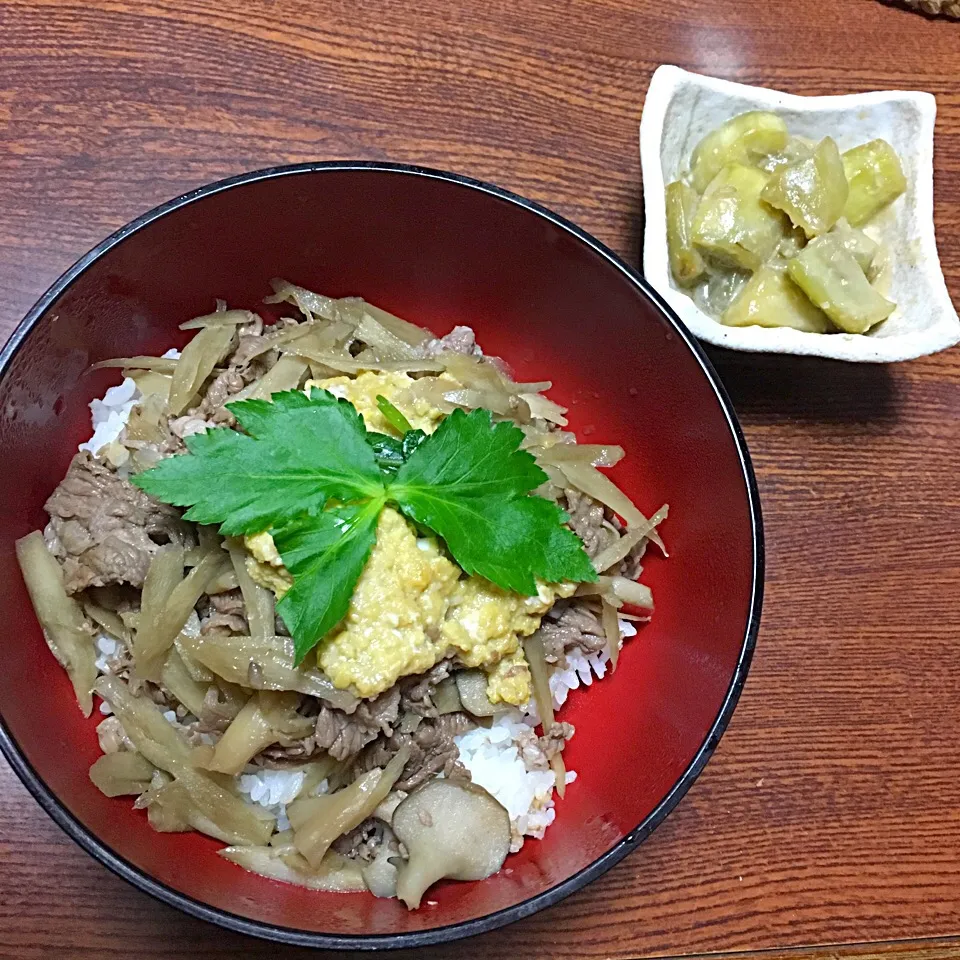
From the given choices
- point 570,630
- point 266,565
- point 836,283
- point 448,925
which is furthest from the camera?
point 836,283

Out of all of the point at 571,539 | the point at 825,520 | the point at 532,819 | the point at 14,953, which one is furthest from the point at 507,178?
the point at 14,953

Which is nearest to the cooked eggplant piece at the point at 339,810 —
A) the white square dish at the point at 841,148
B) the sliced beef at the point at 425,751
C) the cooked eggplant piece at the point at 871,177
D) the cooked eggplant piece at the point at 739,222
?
the sliced beef at the point at 425,751

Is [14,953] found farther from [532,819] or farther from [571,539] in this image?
[571,539]

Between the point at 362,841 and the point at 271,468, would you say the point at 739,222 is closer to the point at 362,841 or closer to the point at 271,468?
the point at 271,468

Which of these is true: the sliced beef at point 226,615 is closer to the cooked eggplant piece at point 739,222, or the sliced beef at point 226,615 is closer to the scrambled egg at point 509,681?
the scrambled egg at point 509,681

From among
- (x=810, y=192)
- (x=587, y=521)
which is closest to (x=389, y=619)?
(x=587, y=521)

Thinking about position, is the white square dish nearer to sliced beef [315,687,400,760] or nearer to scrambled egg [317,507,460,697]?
scrambled egg [317,507,460,697]
